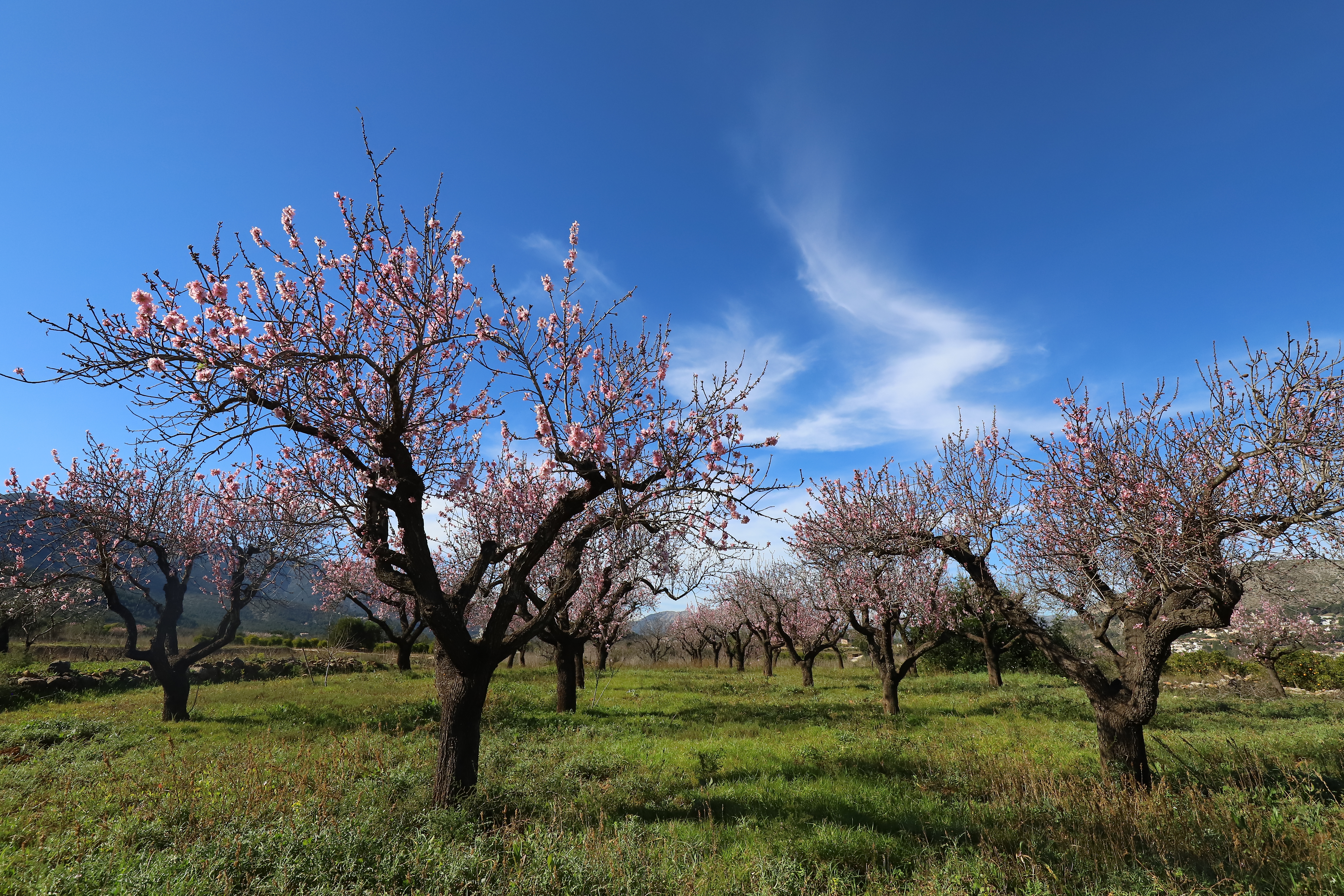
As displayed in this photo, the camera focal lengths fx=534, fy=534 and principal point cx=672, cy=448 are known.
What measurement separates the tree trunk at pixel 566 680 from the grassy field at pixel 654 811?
88.1 inches

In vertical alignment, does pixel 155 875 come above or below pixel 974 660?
above

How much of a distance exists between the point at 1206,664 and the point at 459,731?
46.0m

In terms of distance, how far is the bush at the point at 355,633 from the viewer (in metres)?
40.0

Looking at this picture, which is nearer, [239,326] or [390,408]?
[239,326]

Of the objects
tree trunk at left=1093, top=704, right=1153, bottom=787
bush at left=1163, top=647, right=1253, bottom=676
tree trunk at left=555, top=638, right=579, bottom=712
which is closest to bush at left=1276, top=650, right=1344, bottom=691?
bush at left=1163, top=647, right=1253, bottom=676

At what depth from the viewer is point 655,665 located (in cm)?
4588

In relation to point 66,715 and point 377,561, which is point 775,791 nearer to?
point 377,561

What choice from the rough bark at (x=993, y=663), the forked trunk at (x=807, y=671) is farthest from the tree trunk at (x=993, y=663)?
the forked trunk at (x=807, y=671)

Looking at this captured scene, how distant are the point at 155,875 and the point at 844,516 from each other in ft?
38.1

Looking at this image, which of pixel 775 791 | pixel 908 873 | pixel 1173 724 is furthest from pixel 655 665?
pixel 908 873

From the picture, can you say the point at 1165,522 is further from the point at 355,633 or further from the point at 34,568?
the point at 355,633

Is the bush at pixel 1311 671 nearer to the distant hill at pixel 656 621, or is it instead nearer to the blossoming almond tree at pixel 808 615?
the blossoming almond tree at pixel 808 615

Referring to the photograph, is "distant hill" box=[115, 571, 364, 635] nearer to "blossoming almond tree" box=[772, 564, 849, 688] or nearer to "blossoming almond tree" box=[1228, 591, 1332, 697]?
"blossoming almond tree" box=[772, 564, 849, 688]

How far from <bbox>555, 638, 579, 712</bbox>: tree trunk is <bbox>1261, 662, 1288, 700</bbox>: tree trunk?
3195 centimetres
